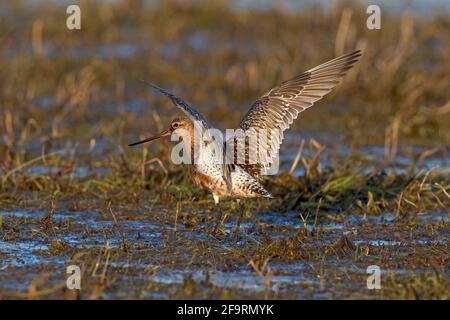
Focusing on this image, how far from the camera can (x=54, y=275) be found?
A: 5902 millimetres

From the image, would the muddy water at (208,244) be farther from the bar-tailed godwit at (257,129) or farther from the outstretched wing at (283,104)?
the outstretched wing at (283,104)

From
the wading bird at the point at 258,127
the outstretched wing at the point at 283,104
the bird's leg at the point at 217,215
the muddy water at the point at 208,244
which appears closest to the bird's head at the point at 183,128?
the wading bird at the point at 258,127

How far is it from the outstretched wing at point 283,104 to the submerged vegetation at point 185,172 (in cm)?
57

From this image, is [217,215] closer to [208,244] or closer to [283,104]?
[208,244]

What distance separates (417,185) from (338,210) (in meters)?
0.71

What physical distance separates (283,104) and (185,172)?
4.20ft

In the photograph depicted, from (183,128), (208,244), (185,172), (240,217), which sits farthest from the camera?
(185,172)

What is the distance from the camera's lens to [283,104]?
7.43 metres

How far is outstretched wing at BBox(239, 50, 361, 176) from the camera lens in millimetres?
7332

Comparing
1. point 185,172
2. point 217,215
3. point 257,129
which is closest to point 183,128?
point 257,129

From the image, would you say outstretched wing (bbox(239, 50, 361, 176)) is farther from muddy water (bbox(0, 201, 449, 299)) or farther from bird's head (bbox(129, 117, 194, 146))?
muddy water (bbox(0, 201, 449, 299))

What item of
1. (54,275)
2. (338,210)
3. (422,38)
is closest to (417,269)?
(338,210)
